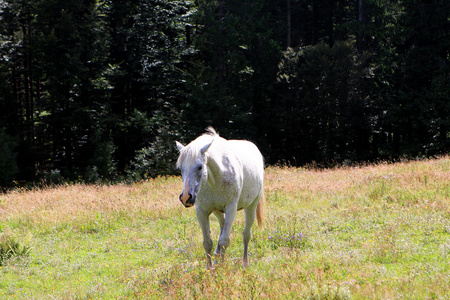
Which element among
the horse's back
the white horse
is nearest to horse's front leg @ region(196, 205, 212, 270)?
the white horse

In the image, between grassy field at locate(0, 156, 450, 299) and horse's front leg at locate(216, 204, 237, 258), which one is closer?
grassy field at locate(0, 156, 450, 299)

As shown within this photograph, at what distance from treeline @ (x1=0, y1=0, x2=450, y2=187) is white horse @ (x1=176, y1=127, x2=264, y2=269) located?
17.7 metres

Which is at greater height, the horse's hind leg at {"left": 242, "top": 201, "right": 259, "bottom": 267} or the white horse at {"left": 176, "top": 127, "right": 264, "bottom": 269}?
the white horse at {"left": 176, "top": 127, "right": 264, "bottom": 269}

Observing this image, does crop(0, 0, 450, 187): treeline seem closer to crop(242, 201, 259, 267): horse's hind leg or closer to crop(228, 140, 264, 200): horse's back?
crop(228, 140, 264, 200): horse's back

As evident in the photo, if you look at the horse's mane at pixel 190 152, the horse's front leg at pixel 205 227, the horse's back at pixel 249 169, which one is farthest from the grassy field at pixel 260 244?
the horse's mane at pixel 190 152

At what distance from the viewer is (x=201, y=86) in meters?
25.2

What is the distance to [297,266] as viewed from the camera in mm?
5461

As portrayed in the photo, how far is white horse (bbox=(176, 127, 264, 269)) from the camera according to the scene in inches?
184

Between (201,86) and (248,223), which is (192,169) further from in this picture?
(201,86)

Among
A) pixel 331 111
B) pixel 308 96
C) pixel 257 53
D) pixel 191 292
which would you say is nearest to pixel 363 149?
pixel 331 111

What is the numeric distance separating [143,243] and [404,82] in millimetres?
23776

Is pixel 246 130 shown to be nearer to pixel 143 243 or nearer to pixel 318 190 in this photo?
pixel 318 190

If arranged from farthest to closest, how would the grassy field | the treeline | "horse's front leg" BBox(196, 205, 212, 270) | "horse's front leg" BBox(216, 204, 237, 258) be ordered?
the treeline → "horse's front leg" BBox(196, 205, 212, 270) → "horse's front leg" BBox(216, 204, 237, 258) → the grassy field

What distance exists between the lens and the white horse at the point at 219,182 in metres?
4.67
